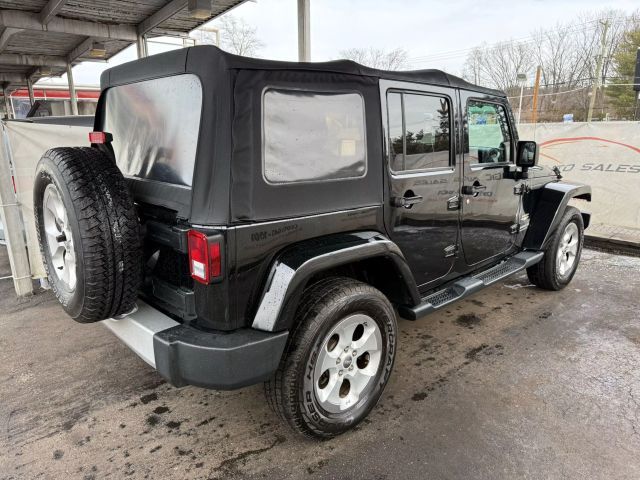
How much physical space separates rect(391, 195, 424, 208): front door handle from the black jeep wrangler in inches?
0.4

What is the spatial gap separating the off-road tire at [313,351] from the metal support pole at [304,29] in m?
5.27

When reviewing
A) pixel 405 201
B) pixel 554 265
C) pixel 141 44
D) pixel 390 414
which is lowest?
pixel 390 414

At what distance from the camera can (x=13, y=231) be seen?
4426 mm

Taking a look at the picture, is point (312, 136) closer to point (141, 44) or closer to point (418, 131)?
point (418, 131)

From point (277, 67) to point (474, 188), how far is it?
1.87m

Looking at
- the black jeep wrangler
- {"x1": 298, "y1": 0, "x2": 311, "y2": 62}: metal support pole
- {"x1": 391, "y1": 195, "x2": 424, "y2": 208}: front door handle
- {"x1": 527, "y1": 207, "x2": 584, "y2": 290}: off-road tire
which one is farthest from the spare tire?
{"x1": 298, "y1": 0, "x2": 311, "y2": 62}: metal support pole

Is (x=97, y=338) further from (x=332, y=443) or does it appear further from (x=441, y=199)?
(x=441, y=199)

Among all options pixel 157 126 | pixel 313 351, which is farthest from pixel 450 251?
pixel 157 126

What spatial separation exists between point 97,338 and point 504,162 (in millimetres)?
3644

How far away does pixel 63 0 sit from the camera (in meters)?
7.11

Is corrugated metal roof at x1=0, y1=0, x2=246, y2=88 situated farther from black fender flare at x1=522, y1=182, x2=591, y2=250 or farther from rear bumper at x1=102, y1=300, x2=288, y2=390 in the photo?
rear bumper at x1=102, y1=300, x2=288, y2=390

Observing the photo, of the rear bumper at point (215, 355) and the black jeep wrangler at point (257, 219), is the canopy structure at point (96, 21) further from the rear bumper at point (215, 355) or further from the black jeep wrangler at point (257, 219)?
the rear bumper at point (215, 355)

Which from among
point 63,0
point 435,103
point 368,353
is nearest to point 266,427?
point 368,353

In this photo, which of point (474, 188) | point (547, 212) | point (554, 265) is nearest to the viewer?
point (474, 188)
